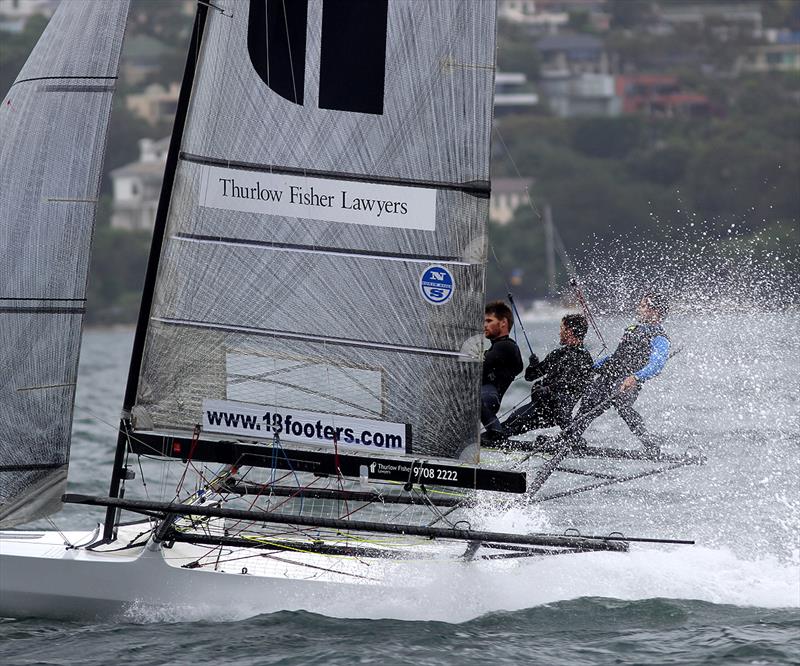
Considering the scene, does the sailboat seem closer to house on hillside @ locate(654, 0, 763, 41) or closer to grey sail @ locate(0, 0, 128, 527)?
grey sail @ locate(0, 0, 128, 527)

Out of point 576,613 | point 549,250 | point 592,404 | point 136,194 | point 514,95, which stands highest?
point 514,95

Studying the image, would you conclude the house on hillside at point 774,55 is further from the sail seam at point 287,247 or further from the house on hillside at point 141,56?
the sail seam at point 287,247

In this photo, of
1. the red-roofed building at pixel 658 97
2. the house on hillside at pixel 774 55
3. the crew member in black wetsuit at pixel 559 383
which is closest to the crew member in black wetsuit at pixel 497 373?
the crew member in black wetsuit at pixel 559 383

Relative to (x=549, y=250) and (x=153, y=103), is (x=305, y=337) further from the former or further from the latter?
(x=153, y=103)

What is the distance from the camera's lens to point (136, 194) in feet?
235

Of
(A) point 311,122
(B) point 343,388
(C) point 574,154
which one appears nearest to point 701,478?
(B) point 343,388

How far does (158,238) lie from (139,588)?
193cm

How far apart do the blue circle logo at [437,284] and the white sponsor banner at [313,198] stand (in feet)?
0.77

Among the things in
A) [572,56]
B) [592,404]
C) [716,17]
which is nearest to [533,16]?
[572,56]

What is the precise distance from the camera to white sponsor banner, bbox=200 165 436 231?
7.71m

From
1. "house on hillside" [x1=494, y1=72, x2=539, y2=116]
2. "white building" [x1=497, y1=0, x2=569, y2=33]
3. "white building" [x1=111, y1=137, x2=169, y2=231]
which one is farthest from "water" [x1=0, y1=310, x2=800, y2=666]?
"white building" [x1=497, y1=0, x2=569, y2=33]

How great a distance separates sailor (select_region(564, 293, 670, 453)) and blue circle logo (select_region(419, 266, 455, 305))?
1363mm

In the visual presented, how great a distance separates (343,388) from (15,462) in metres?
1.86

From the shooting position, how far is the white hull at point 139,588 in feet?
25.7
